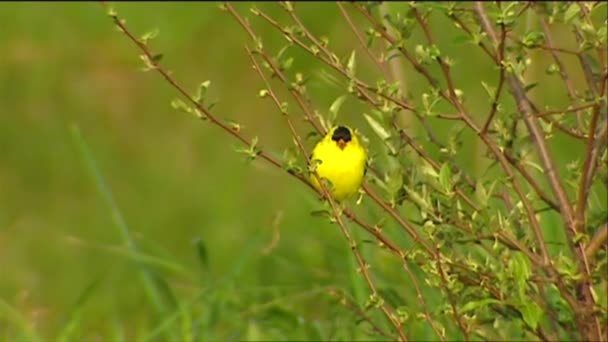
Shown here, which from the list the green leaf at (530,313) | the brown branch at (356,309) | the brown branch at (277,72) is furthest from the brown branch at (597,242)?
the brown branch at (277,72)

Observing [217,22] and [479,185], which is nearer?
[479,185]

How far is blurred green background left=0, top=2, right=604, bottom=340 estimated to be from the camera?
5773mm

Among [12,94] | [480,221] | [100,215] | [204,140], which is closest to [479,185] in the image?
[480,221]

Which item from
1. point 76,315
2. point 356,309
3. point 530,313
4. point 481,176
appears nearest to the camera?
point 530,313

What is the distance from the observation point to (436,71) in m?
8.44

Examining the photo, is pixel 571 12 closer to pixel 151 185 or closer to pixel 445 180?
pixel 445 180

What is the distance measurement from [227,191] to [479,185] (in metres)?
3.60

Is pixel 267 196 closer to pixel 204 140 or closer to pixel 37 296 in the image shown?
pixel 204 140

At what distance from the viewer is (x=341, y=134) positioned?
430 centimetres

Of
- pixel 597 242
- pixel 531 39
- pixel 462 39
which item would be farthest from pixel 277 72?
pixel 597 242

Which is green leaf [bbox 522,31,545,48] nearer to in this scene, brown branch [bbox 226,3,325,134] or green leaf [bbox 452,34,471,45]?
green leaf [bbox 452,34,471,45]

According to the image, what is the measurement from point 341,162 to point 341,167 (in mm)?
12

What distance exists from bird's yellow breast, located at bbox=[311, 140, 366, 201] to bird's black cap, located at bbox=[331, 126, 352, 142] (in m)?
0.02

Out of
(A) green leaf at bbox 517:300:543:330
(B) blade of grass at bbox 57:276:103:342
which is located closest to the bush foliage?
(A) green leaf at bbox 517:300:543:330
